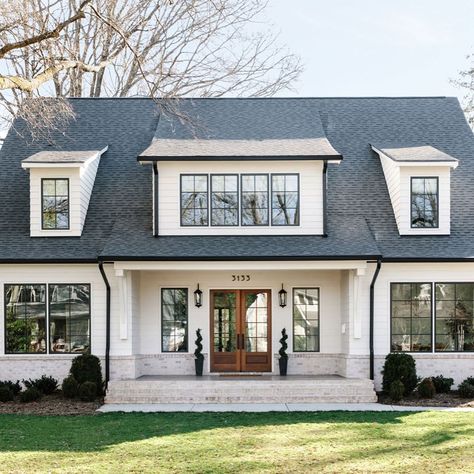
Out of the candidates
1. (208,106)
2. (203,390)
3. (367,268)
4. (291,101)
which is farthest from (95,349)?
(291,101)

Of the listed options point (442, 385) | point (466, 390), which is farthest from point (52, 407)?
point (466, 390)

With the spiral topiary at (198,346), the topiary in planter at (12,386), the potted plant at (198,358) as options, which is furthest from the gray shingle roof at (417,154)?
the topiary in planter at (12,386)

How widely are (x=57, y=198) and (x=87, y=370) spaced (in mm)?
4439

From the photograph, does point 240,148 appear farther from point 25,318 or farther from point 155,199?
point 25,318

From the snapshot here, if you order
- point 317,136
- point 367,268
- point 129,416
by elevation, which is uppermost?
point 317,136

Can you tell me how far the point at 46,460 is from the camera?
10.6m

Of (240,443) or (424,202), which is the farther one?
(424,202)

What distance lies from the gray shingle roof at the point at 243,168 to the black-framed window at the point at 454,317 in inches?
37.1

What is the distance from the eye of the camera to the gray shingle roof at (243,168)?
17609 millimetres

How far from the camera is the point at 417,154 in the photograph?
62.3 ft

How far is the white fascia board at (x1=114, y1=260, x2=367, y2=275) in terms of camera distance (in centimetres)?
1702

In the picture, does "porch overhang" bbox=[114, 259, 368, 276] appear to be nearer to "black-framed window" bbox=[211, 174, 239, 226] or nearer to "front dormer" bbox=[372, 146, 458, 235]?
"black-framed window" bbox=[211, 174, 239, 226]

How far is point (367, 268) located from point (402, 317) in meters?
1.49

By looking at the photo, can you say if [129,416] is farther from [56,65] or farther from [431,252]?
[431,252]
